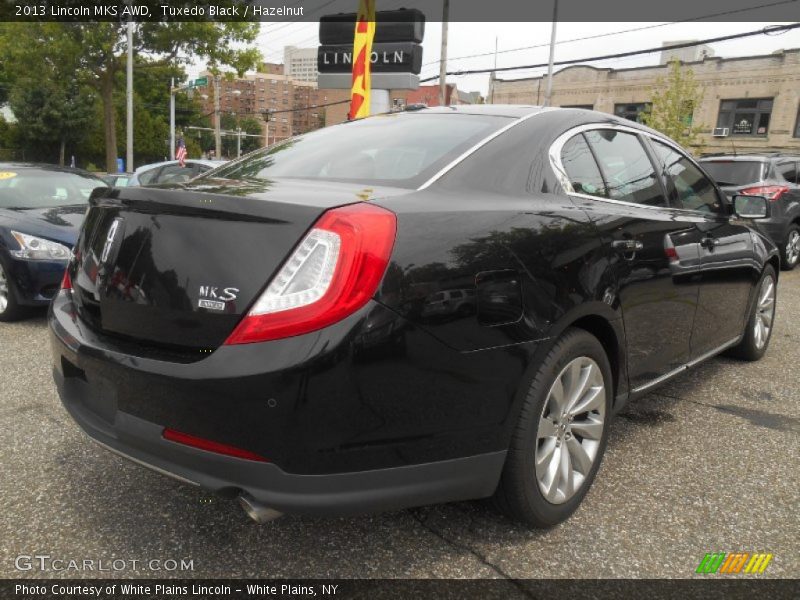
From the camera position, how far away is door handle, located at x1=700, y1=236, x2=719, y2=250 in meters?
3.18

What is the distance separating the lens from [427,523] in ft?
7.70

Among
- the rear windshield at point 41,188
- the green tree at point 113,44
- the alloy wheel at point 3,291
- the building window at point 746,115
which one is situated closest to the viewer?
the alloy wheel at point 3,291

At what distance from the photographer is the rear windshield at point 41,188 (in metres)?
5.73

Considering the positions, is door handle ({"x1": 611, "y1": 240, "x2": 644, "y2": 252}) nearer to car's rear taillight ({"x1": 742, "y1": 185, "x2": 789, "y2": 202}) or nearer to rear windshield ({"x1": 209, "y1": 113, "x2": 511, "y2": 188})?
rear windshield ({"x1": 209, "y1": 113, "x2": 511, "y2": 188})

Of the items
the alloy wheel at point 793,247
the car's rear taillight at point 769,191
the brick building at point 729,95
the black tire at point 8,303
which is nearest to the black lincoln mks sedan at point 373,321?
the black tire at point 8,303

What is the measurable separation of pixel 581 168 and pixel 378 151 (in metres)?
0.83

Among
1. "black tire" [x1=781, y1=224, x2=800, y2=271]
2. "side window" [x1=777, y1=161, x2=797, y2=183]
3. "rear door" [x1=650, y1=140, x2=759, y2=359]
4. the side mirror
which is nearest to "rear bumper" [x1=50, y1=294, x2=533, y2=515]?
"rear door" [x1=650, y1=140, x2=759, y2=359]

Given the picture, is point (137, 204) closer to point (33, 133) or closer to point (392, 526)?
point (392, 526)

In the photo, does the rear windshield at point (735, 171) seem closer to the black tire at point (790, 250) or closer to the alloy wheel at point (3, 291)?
the black tire at point (790, 250)

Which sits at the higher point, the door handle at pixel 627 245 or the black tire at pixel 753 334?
the door handle at pixel 627 245

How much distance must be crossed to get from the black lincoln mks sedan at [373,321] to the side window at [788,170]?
7.72 meters

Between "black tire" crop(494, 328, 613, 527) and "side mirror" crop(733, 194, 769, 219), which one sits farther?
"side mirror" crop(733, 194, 769, 219)

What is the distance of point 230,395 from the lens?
1677 mm

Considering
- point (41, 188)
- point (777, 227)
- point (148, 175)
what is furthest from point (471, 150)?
point (148, 175)
